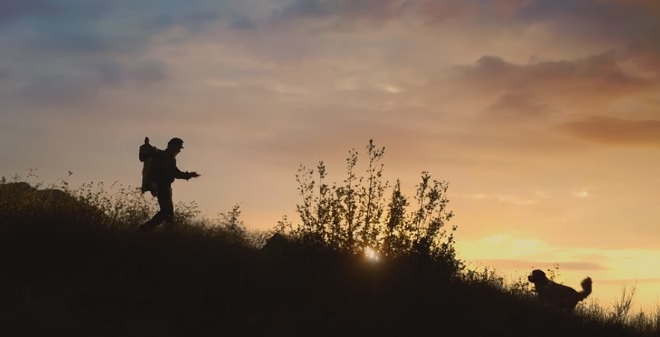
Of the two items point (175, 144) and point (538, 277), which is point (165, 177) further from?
point (538, 277)

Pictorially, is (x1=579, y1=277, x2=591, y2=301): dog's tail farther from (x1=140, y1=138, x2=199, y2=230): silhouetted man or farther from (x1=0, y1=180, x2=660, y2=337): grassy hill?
(x1=140, y1=138, x2=199, y2=230): silhouetted man

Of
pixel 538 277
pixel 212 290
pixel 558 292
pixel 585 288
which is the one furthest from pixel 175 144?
pixel 585 288

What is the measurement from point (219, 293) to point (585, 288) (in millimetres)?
10731

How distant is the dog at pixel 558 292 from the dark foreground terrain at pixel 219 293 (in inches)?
77.8

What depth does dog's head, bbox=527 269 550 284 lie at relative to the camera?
2136cm

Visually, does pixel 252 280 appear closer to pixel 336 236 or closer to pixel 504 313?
pixel 336 236

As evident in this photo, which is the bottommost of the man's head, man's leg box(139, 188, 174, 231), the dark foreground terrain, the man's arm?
the dark foreground terrain

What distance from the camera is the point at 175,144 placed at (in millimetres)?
18703

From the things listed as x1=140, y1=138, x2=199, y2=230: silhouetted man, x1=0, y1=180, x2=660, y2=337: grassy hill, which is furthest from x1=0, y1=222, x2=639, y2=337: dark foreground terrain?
x1=140, y1=138, x2=199, y2=230: silhouetted man

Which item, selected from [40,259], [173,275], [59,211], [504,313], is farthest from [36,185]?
[504,313]

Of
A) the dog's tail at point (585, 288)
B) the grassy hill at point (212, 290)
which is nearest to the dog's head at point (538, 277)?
the dog's tail at point (585, 288)

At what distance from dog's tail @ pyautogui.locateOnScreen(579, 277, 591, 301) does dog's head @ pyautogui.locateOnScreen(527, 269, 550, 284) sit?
0.94 metres

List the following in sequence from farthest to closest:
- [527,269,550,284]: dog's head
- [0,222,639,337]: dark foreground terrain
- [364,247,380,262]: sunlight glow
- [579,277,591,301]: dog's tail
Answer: [527,269,550,284]: dog's head, [579,277,591,301]: dog's tail, [364,247,380,262]: sunlight glow, [0,222,639,337]: dark foreground terrain

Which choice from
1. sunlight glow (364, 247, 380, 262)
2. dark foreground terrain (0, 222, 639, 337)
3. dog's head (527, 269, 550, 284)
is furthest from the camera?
dog's head (527, 269, 550, 284)
